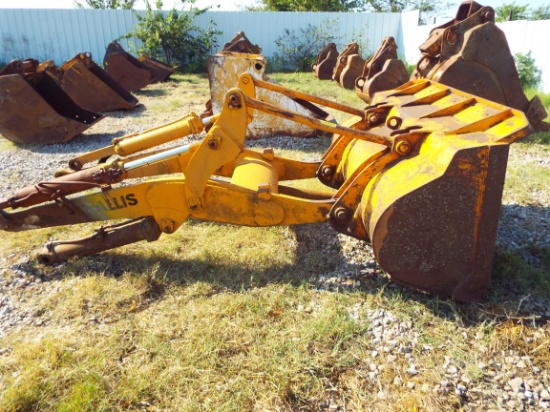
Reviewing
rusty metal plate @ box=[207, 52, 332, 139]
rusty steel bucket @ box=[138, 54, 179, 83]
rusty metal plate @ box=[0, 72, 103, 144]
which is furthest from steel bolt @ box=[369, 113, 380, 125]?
rusty steel bucket @ box=[138, 54, 179, 83]

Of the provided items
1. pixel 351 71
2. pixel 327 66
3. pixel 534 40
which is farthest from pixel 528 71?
pixel 327 66

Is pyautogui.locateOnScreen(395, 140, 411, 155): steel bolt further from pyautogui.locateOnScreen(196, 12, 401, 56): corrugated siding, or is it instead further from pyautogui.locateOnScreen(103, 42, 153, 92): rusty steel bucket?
pyautogui.locateOnScreen(196, 12, 401, 56): corrugated siding

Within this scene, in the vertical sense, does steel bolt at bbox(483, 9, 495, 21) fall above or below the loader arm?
above

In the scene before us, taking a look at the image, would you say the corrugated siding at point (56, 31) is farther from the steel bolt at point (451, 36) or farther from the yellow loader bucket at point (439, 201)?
the yellow loader bucket at point (439, 201)

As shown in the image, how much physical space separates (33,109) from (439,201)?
6416mm

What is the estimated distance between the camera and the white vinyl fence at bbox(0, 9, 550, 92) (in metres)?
15.7

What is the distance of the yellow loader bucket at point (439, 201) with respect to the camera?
2.31 meters

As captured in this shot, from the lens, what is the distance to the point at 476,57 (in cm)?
550

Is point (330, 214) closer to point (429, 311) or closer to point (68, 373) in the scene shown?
point (429, 311)

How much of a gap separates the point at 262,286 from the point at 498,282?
1.60 m

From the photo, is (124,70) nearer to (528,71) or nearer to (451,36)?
(451,36)

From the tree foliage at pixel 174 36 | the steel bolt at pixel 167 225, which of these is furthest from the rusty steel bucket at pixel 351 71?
the steel bolt at pixel 167 225

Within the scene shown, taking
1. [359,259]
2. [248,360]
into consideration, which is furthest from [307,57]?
[248,360]

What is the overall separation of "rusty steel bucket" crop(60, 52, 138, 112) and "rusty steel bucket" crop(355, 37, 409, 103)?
199 inches
